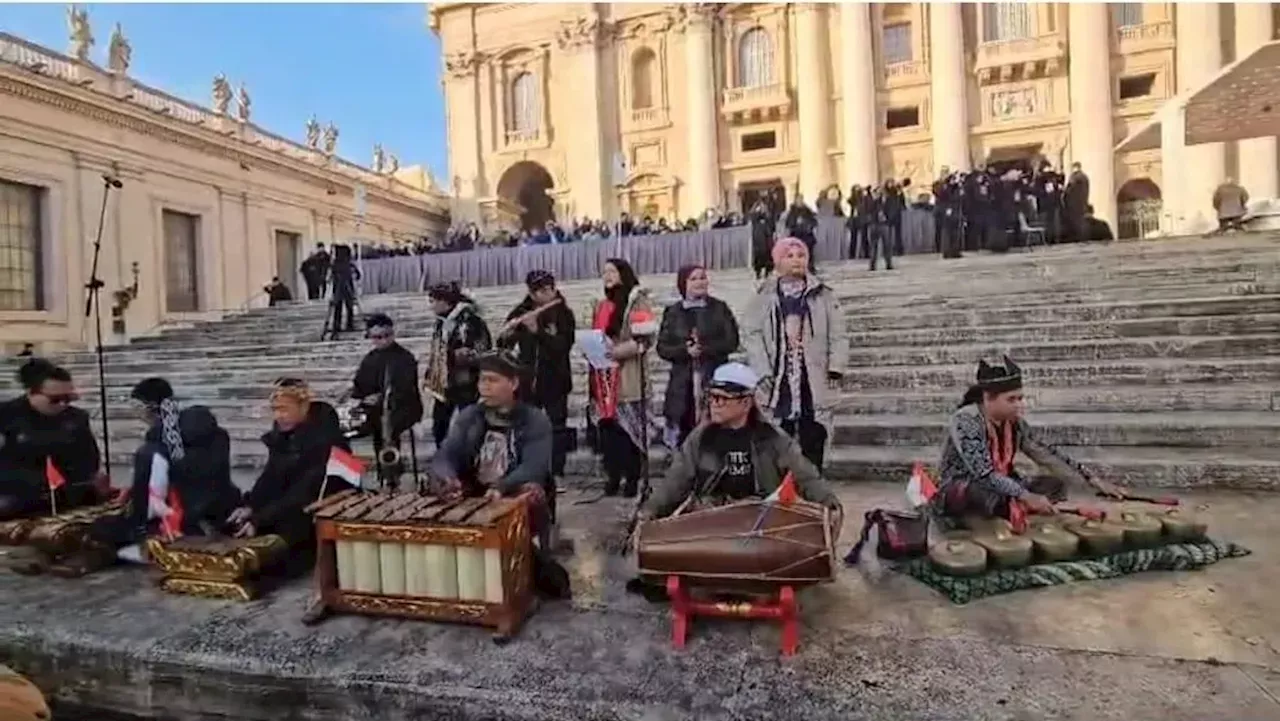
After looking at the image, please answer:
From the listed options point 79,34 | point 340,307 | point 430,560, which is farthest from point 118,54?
point 430,560

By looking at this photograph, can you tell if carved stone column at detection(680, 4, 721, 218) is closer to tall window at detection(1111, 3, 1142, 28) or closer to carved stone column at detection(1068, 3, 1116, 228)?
carved stone column at detection(1068, 3, 1116, 228)

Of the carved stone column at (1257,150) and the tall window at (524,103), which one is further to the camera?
the tall window at (524,103)

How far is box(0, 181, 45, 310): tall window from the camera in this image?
17.6 metres

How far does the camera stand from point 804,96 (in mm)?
30469

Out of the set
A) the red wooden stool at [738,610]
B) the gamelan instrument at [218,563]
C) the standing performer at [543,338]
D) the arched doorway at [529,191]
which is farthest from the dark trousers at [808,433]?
the arched doorway at [529,191]

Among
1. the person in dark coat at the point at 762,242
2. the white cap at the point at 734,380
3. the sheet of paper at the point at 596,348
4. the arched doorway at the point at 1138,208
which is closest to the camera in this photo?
the white cap at the point at 734,380

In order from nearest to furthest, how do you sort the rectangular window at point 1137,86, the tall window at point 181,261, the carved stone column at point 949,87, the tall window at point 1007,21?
the tall window at point 181,261
the rectangular window at point 1137,86
the carved stone column at point 949,87
the tall window at point 1007,21

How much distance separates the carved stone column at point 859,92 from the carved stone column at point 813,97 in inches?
42.5

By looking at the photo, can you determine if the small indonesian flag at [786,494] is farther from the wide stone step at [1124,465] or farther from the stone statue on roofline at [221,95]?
the stone statue on roofline at [221,95]

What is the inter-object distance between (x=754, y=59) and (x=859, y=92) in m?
5.09

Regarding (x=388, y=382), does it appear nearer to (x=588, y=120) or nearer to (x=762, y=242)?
(x=762, y=242)

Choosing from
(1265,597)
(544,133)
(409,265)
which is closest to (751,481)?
(1265,597)

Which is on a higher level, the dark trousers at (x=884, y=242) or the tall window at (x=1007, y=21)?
the tall window at (x=1007, y=21)

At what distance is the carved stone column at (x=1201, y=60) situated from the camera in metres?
23.1
